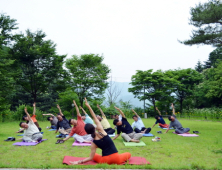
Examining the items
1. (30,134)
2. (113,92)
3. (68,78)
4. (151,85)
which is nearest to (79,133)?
(30,134)

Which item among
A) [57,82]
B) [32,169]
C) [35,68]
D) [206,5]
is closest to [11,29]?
[35,68]

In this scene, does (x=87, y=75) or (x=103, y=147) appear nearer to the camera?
(x=103, y=147)

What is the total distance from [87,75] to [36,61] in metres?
5.77

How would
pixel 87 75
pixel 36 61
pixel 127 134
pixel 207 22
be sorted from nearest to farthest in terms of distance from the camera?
pixel 127 134
pixel 207 22
pixel 36 61
pixel 87 75

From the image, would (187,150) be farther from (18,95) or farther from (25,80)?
(18,95)

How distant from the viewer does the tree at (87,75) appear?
21981mm

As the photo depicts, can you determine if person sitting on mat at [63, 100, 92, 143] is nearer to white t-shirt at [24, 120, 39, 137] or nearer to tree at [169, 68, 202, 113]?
white t-shirt at [24, 120, 39, 137]

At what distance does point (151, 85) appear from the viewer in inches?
1046

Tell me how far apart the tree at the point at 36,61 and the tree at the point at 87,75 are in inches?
52.4

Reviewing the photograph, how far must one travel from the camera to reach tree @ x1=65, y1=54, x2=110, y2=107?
72.1ft

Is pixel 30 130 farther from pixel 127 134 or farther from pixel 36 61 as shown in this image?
pixel 36 61

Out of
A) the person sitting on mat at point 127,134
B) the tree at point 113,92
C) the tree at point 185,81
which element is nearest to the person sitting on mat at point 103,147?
the person sitting on mat at point 127,134

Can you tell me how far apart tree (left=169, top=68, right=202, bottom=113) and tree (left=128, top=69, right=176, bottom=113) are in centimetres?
201

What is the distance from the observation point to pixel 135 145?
7473 millimetres
